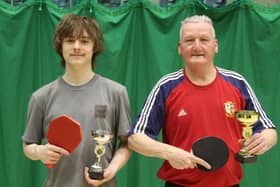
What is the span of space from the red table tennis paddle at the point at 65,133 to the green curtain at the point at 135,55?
127 cm

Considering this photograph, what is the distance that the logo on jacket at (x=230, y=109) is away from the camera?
201cm

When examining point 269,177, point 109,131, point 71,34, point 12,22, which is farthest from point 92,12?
point 269,177

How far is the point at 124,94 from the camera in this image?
6.72 feet

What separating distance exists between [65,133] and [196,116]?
61cm

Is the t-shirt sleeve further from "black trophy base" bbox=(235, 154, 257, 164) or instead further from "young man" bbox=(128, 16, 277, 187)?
"black trophy base" bbox=(235, 154, 257, 164)

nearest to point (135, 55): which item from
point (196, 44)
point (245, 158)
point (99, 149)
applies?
point (196, 44)

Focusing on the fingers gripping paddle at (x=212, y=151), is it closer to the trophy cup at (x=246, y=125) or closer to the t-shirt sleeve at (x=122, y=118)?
the trophy cup at (x=246, y=125)

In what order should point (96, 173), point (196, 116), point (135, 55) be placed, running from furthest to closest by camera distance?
point (135, 55) → point (196, 116) → point (96, 173)

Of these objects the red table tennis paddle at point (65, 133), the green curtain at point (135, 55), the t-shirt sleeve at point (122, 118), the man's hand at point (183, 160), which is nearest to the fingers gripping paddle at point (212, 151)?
the man's hand at point (183, 160)

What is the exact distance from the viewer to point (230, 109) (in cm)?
201

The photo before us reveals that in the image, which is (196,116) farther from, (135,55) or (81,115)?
(135,55)

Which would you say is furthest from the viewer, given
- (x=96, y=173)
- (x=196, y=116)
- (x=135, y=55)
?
(x=135, y=55)

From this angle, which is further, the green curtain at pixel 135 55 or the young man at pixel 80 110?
the green curtain at pixel 135 55

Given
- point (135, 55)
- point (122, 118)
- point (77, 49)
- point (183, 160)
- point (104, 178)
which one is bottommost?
point (104, 178)
